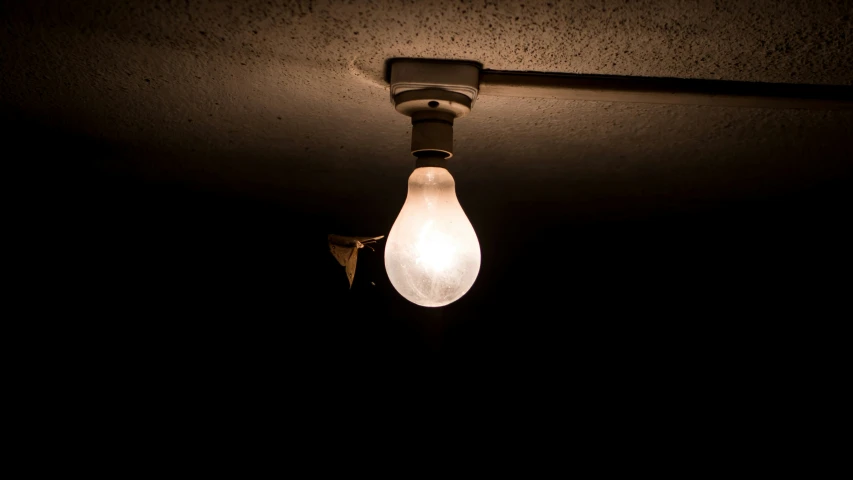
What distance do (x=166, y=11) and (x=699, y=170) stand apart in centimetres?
106

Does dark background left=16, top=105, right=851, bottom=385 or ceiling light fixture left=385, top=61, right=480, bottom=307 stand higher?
dark background left=16, top=105, right=851, bottom=385

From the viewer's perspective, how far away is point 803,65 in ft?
2.21

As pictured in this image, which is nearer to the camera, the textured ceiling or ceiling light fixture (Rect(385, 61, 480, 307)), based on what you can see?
the textured ceiling

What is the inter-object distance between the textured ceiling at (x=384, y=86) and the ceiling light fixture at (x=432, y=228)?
78 millimetres

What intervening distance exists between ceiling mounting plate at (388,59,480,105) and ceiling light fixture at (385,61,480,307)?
25mm

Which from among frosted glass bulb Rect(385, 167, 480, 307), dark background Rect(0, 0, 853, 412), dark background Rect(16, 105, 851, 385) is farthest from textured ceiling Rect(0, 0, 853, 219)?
dark background Rect(16, 105, 851, 385)

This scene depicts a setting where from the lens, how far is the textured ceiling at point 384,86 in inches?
22.3

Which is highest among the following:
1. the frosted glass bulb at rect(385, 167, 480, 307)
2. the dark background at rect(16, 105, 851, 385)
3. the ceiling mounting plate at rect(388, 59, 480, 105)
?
the dark background at rect(16, 105, 851, 385)

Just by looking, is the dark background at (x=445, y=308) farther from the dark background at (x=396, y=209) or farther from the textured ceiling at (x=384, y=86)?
the textured ceiling at (x=384, y=86)

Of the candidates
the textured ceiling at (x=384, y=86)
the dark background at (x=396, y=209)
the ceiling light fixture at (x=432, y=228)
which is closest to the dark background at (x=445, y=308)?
the dark background at (x=396, y=209)

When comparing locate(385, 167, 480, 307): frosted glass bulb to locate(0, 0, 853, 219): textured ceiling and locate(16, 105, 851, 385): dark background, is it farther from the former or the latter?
locate(16, 105, 851, 385): dark background

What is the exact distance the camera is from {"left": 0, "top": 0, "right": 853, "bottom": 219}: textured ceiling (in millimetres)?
565

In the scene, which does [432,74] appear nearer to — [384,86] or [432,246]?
[384,86]

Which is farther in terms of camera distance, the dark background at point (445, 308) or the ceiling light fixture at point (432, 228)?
the dark background at point (445, 308)
